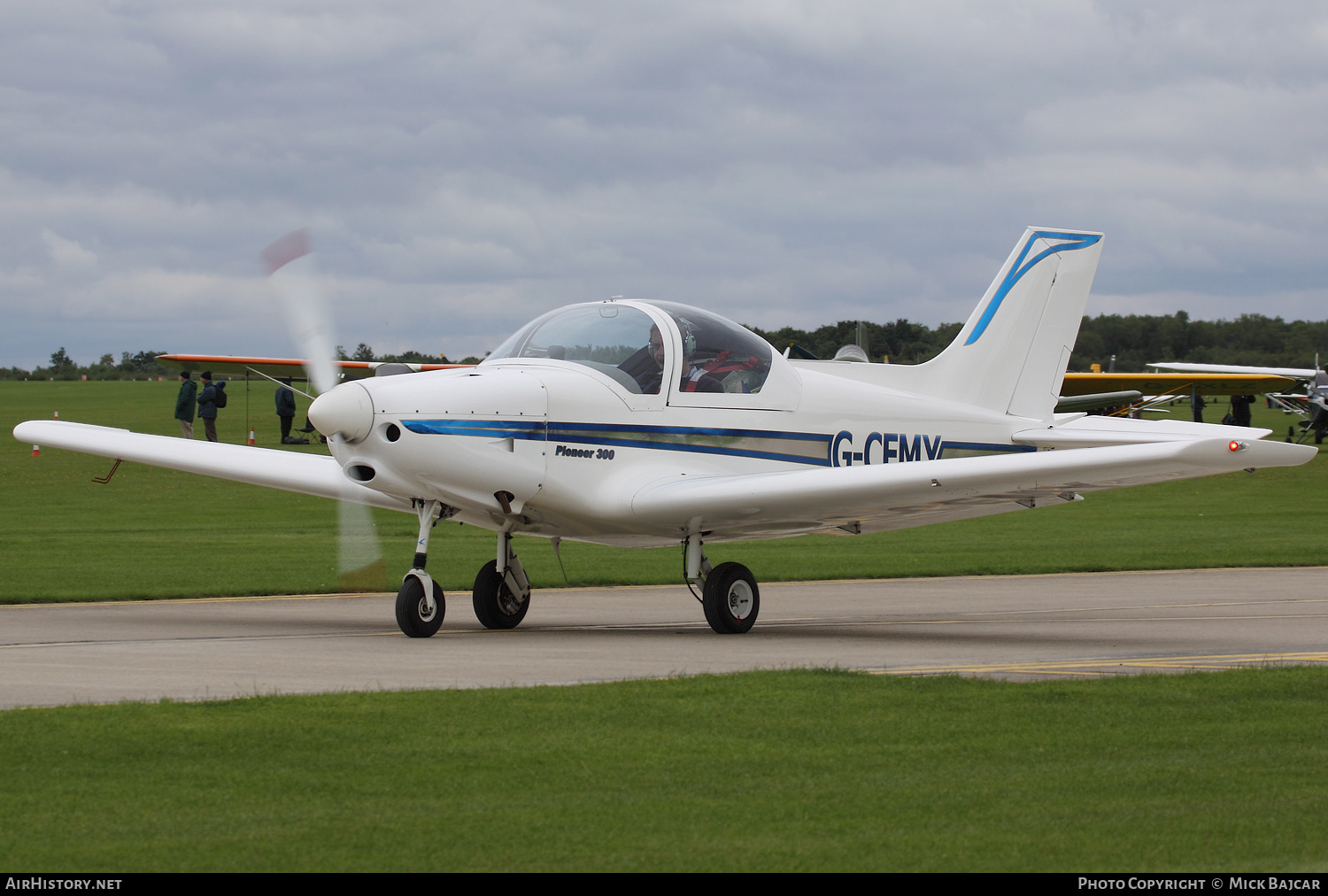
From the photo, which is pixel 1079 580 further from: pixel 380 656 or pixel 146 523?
pixel 146 523

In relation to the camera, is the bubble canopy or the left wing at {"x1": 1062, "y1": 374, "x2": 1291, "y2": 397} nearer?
the bubble canopy

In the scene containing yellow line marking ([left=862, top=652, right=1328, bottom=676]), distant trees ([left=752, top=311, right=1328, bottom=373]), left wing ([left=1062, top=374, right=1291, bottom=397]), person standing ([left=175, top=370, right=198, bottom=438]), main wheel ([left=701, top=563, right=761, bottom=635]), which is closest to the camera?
yellow line marking ([left=862, top=652, right=1328, bottom=676])

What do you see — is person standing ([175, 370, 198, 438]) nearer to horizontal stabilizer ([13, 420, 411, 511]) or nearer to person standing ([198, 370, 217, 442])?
person standing ([198, 370, 217, 442])

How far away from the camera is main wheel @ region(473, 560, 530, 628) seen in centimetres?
1275

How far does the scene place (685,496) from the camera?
11.9 metres

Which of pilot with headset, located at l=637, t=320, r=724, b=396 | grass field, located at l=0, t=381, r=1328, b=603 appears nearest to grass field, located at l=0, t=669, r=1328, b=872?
pilot with headset, located at l=637, t=320, r=724, b=396

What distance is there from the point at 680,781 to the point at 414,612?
19.4 feet

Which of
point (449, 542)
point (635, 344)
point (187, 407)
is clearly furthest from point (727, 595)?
point (187, 407)

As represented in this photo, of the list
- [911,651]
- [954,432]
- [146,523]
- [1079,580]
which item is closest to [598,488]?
[911,651]

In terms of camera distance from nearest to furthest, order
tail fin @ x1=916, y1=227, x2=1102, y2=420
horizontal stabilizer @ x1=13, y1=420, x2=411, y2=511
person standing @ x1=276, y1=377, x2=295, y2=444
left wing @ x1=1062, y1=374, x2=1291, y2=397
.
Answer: horizontal stabilizer @ x1=13, y1=420, x2=411, y2=511 < tail fin @ x1=916, y1=227, x2=1102, y2=420 < person standing @ x1=276, y1=377, x2=295, y2=444 < left wing @ x1=1062, y1=374, x2=1291, y2=397

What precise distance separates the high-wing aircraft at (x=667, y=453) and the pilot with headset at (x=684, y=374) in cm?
2

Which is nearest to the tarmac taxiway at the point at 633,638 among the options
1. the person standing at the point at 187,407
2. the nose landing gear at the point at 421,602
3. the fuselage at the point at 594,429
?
the nose landing gear at the point at 421,602

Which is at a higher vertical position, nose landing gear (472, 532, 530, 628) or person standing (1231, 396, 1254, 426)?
person standing (1231, 396, 1254, 426)

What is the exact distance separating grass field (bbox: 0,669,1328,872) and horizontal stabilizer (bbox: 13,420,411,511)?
5.50 metres
